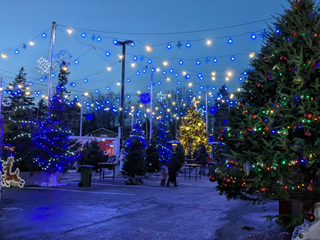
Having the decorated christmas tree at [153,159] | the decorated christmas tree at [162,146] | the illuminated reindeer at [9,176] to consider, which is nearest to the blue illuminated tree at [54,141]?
the illuminated reindeer at [9,176]

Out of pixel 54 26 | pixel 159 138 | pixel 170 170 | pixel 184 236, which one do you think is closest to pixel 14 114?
pixel 54 26

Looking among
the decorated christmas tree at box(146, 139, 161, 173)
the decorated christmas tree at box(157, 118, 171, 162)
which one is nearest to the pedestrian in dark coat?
the decorated christmas tree at box(146, 139, 161, 173)

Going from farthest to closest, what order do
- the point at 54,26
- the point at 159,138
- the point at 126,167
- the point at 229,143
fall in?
1. the point at 159,138
2. the point at 54,26
3. the point at 126,167
4. the point at 229,143

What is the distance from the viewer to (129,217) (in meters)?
8.12

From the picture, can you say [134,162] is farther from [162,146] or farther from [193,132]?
[193,132]

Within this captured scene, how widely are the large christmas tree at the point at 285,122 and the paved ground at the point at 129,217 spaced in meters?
1.52

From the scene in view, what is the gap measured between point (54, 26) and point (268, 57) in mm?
15375

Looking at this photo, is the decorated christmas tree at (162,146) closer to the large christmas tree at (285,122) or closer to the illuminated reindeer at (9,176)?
the illuminated reindeer at (9,176)

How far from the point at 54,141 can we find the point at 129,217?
8.28 meters

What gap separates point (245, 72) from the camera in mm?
6375

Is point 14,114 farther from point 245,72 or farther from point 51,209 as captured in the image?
point 245,72

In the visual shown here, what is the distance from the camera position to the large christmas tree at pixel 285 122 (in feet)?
15.5

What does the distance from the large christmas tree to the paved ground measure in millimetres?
1515

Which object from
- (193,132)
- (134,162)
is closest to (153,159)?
(134,162)
